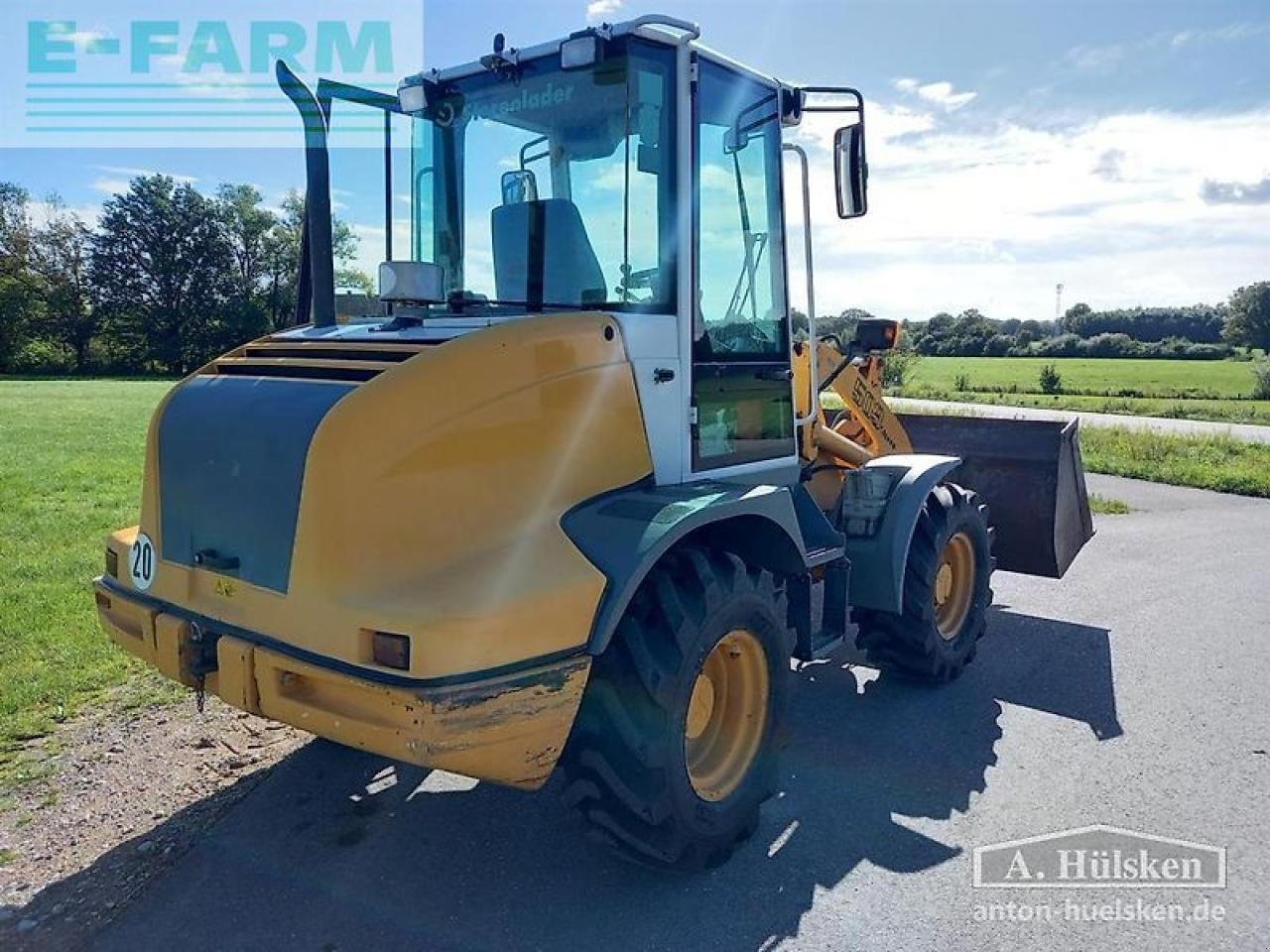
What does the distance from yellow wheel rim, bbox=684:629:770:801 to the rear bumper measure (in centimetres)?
81

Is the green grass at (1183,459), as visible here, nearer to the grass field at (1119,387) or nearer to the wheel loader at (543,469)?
the grass field at (1119,387)

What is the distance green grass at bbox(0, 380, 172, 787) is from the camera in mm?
4715

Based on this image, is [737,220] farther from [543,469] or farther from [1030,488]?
[1030,488]

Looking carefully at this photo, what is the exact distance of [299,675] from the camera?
2.77 m

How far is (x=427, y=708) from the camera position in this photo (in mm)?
2521

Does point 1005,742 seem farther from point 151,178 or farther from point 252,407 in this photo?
point 151,178

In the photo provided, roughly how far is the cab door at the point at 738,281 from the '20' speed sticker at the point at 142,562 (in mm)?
2089

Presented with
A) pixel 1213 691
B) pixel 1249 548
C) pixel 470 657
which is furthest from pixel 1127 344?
pixel 470 657

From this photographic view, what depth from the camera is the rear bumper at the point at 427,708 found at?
2.55m

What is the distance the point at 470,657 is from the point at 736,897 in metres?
1.37

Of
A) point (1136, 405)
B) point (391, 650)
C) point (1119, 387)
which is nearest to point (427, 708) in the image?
point (391, 650)

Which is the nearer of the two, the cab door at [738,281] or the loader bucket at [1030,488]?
the cab door at [738,281]

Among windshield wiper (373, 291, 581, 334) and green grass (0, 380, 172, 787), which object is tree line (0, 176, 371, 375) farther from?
windshield wiper (373, 291, 581, 334)

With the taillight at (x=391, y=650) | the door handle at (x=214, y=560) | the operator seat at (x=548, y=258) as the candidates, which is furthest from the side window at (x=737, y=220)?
the door handle at (x=214, y=560)
